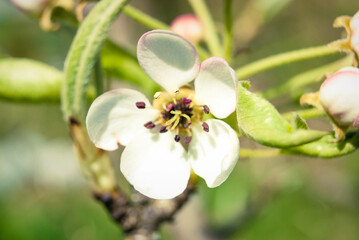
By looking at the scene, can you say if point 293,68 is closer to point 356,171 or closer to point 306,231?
point 356,171

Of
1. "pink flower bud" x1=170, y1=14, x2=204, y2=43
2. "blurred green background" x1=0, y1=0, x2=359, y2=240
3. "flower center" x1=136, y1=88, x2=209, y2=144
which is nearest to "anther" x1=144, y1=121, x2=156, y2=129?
"flower center" x1=136, y1=88, x2=209, y2=144

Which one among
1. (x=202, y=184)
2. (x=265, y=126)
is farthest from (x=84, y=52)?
(x=202, y=184)

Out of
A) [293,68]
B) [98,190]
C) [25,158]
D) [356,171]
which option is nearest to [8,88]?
[98,190]

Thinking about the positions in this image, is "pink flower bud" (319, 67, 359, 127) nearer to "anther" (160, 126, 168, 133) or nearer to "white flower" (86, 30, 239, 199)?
"white flower" (86, 30, 239, 199)

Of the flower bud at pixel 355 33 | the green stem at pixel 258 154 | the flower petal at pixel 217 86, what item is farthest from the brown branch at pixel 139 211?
the flower bud at pixel 355 33

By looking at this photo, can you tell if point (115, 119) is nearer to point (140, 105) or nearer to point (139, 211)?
point (140, 105)
